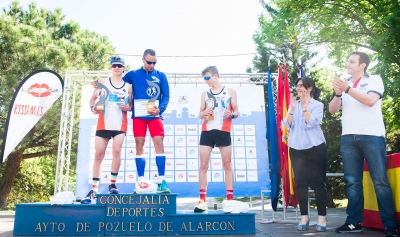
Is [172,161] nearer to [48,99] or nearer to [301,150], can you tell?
[48,99]

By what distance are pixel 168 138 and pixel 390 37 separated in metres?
6.25

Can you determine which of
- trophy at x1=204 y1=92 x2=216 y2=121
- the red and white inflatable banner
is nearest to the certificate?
trophy at x1=204 y1=92 x2=216 y2=121

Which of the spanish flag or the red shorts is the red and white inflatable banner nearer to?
the red shorts

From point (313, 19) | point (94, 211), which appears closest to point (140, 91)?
point (94, 211)

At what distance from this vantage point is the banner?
7480 mm

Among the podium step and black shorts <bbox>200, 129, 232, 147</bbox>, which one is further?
black shorts <bbox>200, 129, 232, 147</bbox>

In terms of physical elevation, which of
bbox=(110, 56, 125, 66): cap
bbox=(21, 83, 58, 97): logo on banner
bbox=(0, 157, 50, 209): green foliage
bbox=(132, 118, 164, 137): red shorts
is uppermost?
bbox=(21, 83, 58, 97): logo on banner

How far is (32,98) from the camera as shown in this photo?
644 centimetres

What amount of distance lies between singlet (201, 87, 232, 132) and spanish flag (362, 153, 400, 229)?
5.77ft

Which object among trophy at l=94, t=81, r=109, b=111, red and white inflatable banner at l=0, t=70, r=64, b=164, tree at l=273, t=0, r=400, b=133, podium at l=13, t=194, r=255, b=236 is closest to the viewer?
podium at l=13, t=194, r=255, b=236

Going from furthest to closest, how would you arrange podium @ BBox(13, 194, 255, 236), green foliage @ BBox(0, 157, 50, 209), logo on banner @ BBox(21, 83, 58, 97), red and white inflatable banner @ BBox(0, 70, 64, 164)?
green foliage @ BBox(0, 157, 50, 209) < logo on banner @ BBox(21, 83, 58, 97) < red and white inflatable banner @ BBox(0, 70, 64, 164) < podium @ BBox(13, 194, 255, 236)

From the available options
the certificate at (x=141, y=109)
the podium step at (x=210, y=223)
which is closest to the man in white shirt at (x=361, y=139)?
the podium step at (x=210, y=223)

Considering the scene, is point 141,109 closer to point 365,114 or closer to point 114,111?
point 114,111

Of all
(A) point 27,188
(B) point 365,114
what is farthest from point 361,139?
(A) point 27,188
